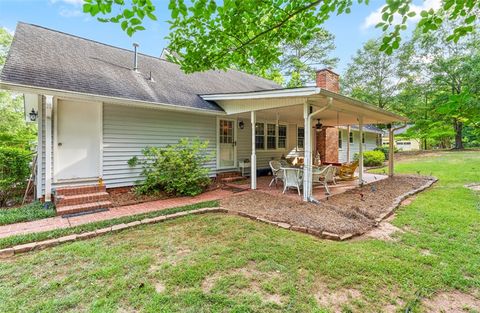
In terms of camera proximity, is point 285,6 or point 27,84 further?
point 27,84

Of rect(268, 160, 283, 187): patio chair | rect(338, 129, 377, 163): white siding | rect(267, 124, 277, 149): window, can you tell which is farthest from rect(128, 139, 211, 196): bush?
rect(338, 129, 377, 163): white siding

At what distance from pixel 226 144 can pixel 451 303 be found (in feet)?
25.1

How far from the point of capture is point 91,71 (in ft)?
21.8

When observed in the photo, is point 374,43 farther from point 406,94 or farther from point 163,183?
point 163,183

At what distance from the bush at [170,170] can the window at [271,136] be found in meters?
4.73

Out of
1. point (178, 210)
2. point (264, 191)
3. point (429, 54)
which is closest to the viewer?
point (178, 210)

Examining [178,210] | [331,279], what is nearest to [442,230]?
[331,279]

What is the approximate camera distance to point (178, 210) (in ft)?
17.5

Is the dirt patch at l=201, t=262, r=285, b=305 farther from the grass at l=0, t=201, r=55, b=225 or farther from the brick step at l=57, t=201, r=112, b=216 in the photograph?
the grass at l=0, t=201, r=55, b=225

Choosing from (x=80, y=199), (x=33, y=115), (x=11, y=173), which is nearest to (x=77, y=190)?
(x=80, y=199)

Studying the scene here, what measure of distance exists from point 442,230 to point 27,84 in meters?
8.39

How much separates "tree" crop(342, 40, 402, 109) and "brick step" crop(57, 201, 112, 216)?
25914 mm

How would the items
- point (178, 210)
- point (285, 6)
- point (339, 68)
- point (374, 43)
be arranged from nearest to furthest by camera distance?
1. point (285, 6)
2. point (178, 210)
3. point (374, 43)
4. point (339, 68)

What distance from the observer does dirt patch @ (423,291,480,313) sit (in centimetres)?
235
